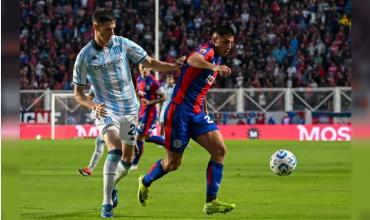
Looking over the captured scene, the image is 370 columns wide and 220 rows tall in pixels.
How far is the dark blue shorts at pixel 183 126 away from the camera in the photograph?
8.57 metres

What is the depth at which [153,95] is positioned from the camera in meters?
17.1

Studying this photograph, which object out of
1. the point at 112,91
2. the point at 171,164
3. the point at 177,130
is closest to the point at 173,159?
the point at 171,164

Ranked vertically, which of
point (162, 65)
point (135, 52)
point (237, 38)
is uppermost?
point (237, 38)

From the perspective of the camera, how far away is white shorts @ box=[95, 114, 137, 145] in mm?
8203

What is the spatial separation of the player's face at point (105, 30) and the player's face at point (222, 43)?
1.22 metres

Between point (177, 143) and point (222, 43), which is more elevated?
point (222, 43)

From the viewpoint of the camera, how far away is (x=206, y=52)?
8422 millimetres

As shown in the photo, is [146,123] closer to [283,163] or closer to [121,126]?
[283,163]

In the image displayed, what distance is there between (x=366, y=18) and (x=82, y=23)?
40.8 m

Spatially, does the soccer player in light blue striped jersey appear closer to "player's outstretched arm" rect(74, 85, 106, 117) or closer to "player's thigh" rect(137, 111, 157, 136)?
"player's outstretched arm" rect(74, 85, 106, 117)

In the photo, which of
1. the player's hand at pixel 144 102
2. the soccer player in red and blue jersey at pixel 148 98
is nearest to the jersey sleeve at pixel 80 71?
the soccer player in red and blue jersey at pixel 148 98

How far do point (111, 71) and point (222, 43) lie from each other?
4.03 ft

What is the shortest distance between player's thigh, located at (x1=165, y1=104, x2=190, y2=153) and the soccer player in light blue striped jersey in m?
0.43

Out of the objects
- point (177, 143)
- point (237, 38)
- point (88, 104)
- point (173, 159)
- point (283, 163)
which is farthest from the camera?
point (237, 38)
